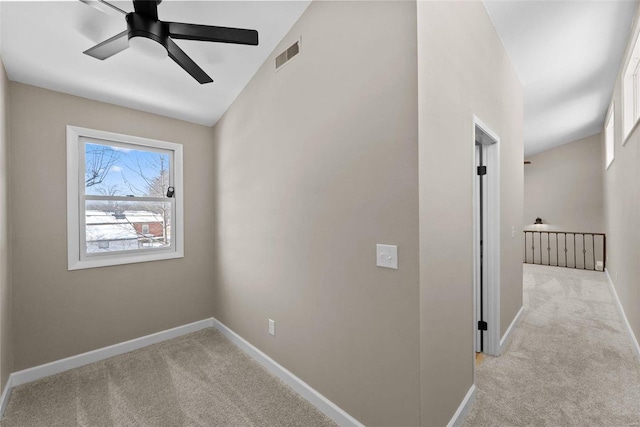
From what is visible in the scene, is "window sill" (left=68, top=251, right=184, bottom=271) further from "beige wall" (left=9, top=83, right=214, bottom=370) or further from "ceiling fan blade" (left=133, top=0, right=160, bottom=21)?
"ceiling fan blade" (left=133, top=0, right=160, bottom=21)

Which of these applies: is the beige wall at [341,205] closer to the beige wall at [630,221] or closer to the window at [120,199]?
the window at [120,199]

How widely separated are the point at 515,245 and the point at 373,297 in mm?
2440

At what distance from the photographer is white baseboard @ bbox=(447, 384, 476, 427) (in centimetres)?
178

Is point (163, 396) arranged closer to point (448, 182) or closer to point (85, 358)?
point (85, 358)

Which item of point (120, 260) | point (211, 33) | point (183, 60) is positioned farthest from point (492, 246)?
point (120, 260)

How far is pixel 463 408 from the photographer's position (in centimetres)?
188

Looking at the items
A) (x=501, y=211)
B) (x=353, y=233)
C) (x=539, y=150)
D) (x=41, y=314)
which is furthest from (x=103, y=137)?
(x=539, y=150)

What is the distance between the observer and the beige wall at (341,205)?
4.94ft

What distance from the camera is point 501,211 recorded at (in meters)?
2.72

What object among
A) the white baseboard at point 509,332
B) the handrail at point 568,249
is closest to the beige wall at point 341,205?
the white baseboard at point 509,332

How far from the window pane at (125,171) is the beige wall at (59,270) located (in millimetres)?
198

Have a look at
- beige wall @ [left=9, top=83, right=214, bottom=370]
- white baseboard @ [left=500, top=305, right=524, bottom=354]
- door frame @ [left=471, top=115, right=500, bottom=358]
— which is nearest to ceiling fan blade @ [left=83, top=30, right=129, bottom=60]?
beige wall @ [left=9, top=83, right=214, bottom=370]

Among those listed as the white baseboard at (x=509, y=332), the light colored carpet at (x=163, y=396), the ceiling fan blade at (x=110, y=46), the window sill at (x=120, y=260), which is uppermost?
the ceiling fan blade at (x=110, y=46)

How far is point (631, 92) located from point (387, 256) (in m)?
3.77
